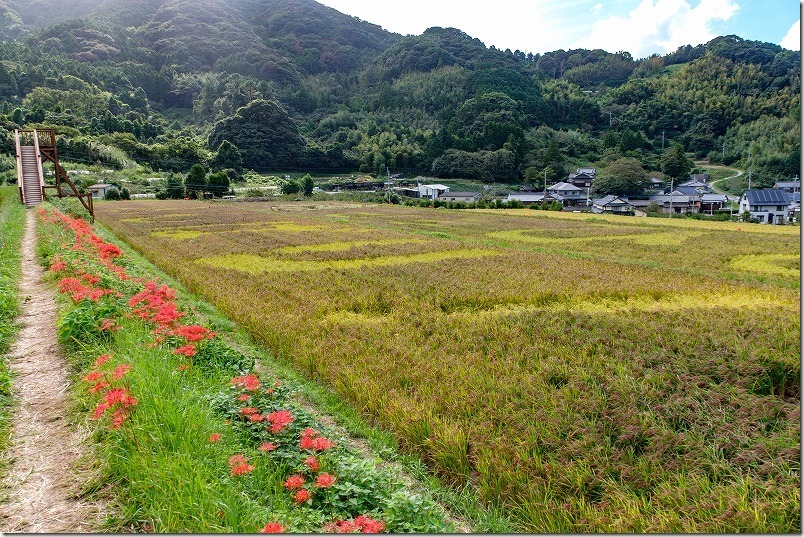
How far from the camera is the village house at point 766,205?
2684 centimetres

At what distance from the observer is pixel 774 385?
5.50m

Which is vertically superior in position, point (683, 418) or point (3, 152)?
point (3, 152)

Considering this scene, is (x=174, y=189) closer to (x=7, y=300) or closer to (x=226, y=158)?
(x=226, y=158)

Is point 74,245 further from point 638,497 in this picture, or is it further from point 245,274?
point 638,497

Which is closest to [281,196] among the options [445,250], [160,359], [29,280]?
[445,250]

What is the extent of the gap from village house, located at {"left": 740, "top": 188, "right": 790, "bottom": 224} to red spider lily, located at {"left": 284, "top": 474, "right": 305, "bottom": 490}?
3035 cm

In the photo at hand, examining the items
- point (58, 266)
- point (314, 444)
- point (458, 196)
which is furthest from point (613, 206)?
point (314, 444)

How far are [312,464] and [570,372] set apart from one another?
346 centimetres

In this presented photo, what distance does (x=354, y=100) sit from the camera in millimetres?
142125

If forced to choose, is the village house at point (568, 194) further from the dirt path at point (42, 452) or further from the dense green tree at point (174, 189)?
the dirt path at point (42, 452)

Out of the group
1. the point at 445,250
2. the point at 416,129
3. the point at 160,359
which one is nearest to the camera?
the point at 160,359

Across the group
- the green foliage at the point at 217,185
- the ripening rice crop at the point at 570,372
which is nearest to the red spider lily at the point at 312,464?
the ripening rice crop at the point at 570,372

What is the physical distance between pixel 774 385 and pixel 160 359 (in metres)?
7.24

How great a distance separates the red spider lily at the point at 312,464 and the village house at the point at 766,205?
30132 millimetres
